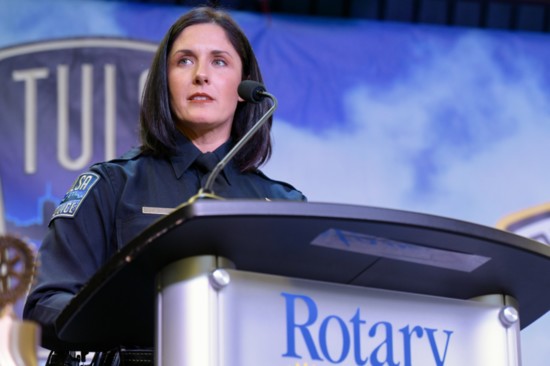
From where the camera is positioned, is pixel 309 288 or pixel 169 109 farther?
pixel 169 109

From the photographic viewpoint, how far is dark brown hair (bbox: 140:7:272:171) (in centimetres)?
244

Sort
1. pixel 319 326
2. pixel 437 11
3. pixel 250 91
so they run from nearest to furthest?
pixel 319 326 < pixel 250 91 < pixel 437 11

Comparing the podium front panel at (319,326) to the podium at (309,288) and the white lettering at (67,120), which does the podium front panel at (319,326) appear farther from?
the white lettering at (67,120)

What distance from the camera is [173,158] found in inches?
Answer: 95.2

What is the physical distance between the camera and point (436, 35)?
168 inches

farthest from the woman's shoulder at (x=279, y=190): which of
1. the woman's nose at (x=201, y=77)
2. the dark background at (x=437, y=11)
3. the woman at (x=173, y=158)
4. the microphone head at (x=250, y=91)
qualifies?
the dark background at (x=437, y=11)

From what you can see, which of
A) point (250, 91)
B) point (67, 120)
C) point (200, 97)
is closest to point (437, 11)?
point (67, 120)

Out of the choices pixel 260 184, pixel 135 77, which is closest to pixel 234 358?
pixel 260 184

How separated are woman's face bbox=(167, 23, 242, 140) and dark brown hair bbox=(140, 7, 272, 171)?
0.02 metres

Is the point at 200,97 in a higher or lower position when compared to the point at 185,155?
higher

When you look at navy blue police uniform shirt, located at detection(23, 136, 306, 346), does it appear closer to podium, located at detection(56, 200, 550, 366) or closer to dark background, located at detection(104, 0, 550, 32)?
podium, located at detection(56, 200, 550, 366)

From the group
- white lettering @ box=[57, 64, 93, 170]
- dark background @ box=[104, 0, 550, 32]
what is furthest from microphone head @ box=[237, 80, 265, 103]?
dark background @ box=[104, 0, 550, 32]

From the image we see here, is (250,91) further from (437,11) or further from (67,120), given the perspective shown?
(437,11)

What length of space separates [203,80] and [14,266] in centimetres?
126
